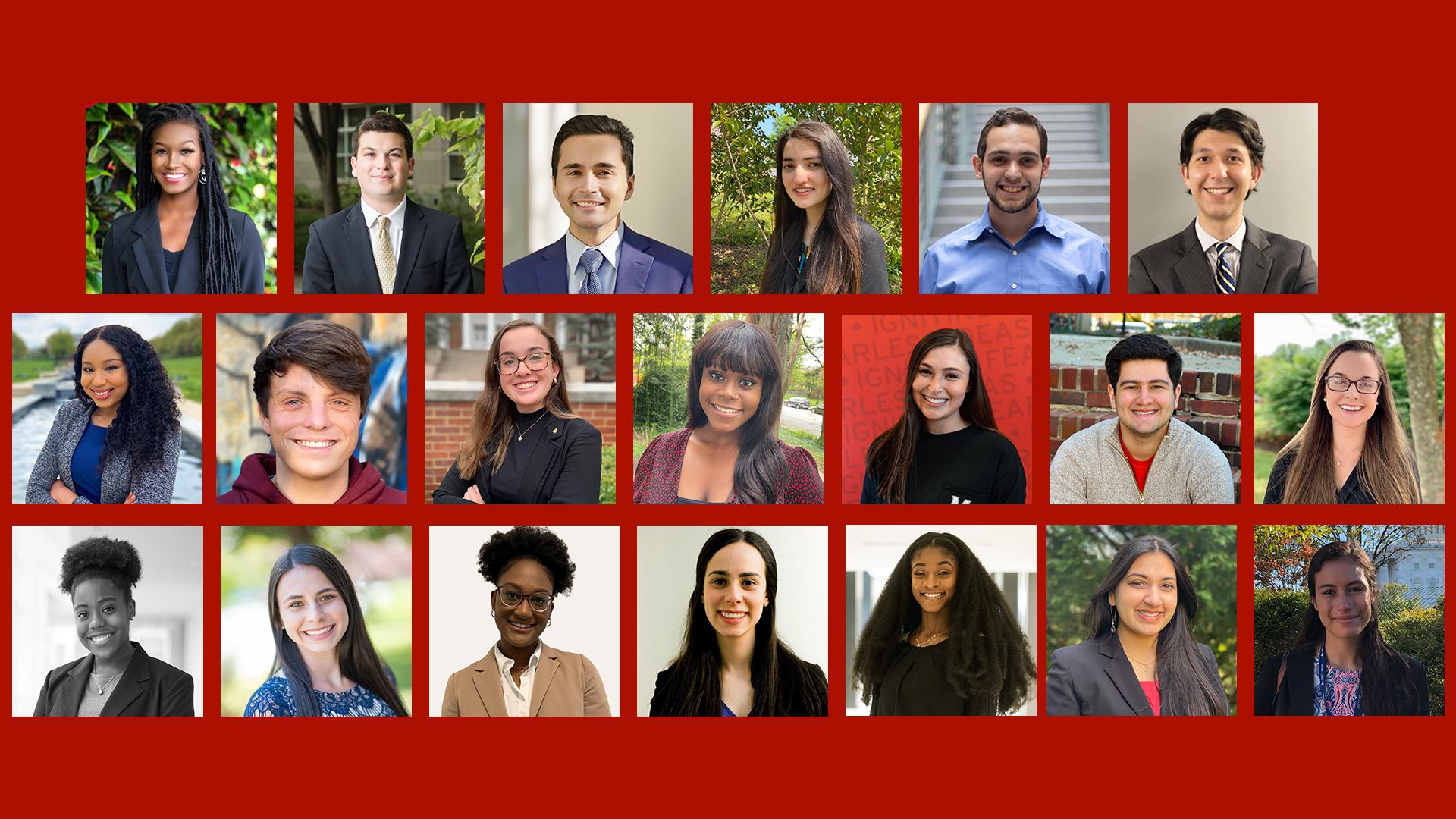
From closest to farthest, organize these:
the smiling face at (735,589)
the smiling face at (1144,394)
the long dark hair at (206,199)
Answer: the smiling face at (735,589) < the smiling face at (1144,394) < the long dark hair at (206,199)

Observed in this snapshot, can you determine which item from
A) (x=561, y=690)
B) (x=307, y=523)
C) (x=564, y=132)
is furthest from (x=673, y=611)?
(x=564, y=132)

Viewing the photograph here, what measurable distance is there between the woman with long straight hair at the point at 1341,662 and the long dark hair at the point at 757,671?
1.94 m

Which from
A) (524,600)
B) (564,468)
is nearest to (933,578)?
(564,468)

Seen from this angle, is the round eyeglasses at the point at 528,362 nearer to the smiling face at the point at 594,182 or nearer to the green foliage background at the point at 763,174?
the smiling face at the point at 594,182

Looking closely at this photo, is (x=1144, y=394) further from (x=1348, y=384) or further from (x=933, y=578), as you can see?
(x=933, y=578)

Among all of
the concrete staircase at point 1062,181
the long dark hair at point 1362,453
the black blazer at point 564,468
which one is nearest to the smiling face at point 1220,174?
the concrete staircase at point 1062,181

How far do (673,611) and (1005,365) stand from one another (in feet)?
5.59

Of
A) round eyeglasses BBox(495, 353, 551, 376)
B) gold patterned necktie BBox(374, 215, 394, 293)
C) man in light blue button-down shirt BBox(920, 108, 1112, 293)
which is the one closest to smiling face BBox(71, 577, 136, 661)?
gold patterned necktie BBox(374, 215, 394, 293)

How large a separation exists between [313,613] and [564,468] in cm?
119

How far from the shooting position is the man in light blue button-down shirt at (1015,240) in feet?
19.9

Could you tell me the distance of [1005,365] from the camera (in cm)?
616

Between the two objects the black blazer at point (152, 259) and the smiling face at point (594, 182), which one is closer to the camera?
the smiling face at point (594, 182)

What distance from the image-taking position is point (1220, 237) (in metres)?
6.15

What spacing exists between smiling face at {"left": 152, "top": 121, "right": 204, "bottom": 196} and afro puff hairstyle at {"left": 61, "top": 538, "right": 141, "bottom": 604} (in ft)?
4.96
